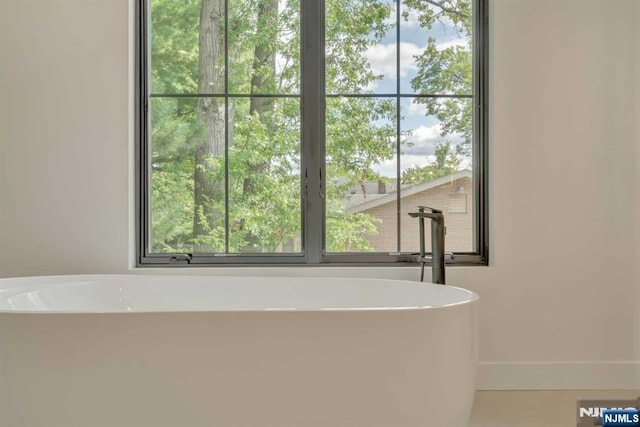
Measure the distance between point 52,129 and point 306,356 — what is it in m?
1.80

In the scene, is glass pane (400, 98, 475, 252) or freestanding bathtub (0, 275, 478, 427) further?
glass pane (400, 98, 475, 252)

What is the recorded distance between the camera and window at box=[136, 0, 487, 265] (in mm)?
2707

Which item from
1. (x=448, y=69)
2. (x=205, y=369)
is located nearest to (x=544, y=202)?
(x=448, y=69)

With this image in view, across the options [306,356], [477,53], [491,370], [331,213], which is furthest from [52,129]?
[491,370]

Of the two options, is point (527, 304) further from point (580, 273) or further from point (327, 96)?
point (327, 96)

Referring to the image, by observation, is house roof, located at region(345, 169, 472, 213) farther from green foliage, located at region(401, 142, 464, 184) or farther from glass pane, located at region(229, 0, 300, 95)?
glass pane, located at region(229, 0, 300, 95)

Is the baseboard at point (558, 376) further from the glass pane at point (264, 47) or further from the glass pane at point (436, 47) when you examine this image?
the glass pane at point (264, 47)

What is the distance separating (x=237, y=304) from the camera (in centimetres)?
242

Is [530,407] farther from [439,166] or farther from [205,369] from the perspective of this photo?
[205,369]

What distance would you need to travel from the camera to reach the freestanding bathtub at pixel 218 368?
1.61m

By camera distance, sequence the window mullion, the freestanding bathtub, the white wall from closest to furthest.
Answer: the freestanding bathtub < the white wall < the window mullion

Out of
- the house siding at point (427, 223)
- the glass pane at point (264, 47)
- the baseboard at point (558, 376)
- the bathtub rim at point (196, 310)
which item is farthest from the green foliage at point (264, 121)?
the baseboard at point (558, 376)

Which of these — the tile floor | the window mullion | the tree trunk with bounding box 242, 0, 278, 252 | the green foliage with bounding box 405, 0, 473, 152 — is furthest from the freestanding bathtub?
the green foliage with bounding box 405, 0, 473, 152

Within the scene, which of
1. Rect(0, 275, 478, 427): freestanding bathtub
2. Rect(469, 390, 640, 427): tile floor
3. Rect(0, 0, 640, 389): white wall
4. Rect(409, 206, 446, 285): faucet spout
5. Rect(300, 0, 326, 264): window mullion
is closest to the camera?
Rect(0, 275, 478, 427): freestanding bathtub
